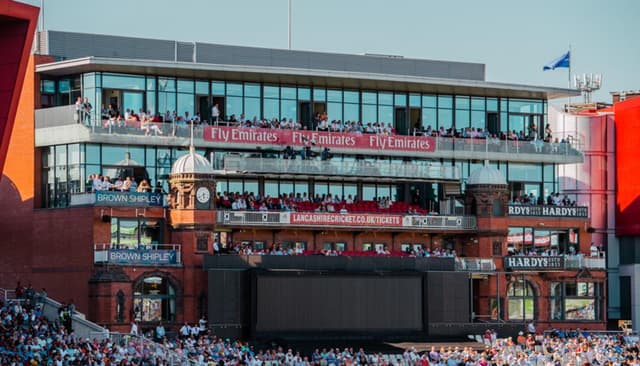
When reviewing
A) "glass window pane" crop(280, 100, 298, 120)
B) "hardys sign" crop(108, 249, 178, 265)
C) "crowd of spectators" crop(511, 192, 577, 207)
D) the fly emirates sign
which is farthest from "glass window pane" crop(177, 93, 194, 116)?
"crowd of spectators" crop(511, 192, 577, 207)

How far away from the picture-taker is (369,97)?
97000 millimetres

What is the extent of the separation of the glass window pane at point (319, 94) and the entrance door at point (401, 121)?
498 cm

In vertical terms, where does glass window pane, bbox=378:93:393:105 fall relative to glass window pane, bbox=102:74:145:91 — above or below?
below

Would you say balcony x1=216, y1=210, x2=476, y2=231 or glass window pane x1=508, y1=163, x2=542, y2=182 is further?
glass window pane x1=508, y1=163, x2=542, y2=182

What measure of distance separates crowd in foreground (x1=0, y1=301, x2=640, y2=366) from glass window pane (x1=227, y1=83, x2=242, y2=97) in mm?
16426

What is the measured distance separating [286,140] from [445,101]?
1238 centimetres

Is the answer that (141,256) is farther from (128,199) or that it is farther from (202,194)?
(202,194)

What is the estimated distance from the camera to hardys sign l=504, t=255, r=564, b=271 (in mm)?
93500

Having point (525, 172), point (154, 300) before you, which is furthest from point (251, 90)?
point (525, 172)

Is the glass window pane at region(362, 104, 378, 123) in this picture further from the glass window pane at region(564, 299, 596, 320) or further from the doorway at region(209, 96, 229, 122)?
the glass window pane at region(564, 299, 596, 320)

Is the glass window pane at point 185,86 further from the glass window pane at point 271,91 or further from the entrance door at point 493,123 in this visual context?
the entrance door at point 493,123

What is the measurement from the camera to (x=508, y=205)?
95.4 m

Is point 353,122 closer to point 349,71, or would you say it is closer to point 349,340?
point 349,71

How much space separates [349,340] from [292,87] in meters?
16.9
